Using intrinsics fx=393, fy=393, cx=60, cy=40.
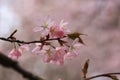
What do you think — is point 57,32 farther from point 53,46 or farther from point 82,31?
point 82,31

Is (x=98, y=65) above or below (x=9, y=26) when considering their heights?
below

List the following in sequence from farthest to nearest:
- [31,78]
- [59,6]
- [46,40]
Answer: [59,6] < [31,78] < [46,40]

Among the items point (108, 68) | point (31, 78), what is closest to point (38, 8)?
point (108, 68)

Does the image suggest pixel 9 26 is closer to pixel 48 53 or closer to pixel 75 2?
pixel 75 2

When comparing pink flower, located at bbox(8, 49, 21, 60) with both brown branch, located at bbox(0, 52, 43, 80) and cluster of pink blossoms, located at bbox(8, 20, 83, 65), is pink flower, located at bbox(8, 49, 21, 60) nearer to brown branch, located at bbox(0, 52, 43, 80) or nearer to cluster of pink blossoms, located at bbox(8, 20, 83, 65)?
cluster of pink blossoms, located at bbox(8, 20, 83, 65)

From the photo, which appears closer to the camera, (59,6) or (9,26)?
(9,26)

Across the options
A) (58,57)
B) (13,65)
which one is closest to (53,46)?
(58,57)

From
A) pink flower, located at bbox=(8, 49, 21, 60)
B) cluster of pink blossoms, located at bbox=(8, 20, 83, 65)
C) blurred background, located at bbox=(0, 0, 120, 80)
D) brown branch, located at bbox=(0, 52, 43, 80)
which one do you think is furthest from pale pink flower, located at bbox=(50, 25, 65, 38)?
blurred background, located at bbox=(0, 0, 120, 80)

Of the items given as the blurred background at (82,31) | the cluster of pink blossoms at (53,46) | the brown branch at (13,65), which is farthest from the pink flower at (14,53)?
the blurred background at (82,31)
